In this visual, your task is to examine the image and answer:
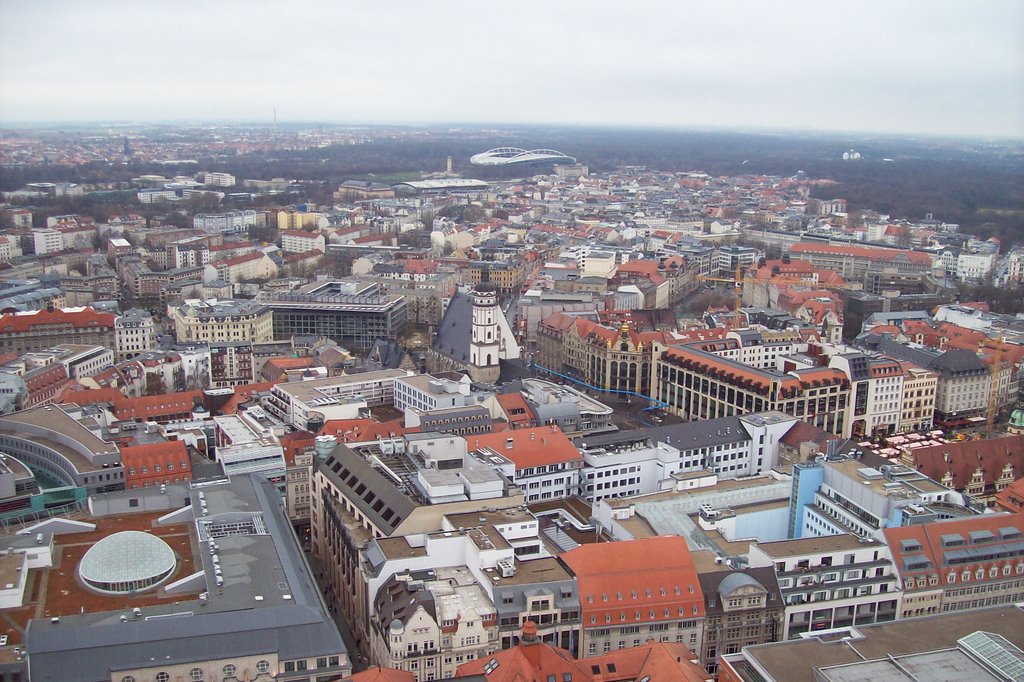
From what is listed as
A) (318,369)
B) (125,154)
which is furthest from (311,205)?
(125,154)

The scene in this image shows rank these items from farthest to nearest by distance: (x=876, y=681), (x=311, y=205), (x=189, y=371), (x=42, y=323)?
(x=311, y=205) → (x=42, y=323) → (x=189, y=371) → (x=876, y=681)

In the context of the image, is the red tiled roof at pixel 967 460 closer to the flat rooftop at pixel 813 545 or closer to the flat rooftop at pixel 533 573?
the flat rooftop at pixel 813 545

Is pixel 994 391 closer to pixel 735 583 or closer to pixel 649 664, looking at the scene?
pixel 735 583

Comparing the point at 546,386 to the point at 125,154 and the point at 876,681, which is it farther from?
the point at 125,154

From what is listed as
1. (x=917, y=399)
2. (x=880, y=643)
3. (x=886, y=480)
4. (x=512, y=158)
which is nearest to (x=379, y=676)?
(x=880, y=643)

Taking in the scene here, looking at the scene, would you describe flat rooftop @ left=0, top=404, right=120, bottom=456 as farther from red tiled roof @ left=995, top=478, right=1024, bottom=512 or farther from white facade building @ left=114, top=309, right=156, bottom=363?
red tiled roof @ left=995, top=478, right=1024, bottom=512

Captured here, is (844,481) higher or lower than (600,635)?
higher
